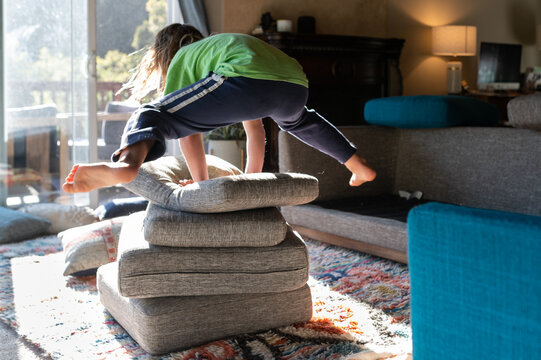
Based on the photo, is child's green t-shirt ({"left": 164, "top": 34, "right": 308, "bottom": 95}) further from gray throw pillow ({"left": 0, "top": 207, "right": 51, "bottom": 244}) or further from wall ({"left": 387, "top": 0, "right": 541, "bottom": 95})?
wall ({"left": 387, "top": 0, "right": 541, "bottom": 95})

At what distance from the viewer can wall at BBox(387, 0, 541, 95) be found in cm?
648

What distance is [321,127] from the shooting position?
2.49 metres

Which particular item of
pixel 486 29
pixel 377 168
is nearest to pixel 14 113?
pixel 377 168

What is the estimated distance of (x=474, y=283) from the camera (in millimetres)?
1125

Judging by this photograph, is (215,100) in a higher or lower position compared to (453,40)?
lower

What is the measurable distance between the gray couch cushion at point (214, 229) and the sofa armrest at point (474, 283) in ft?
3.11

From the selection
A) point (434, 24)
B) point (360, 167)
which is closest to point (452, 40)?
point (434, 24)

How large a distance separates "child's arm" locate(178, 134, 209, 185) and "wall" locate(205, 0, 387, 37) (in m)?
2.85

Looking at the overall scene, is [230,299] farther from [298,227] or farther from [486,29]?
[486,29]

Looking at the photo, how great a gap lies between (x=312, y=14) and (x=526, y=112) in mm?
3165

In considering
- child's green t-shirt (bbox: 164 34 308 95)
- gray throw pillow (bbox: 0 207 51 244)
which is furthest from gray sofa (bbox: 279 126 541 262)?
gray throw pillow (bbox: 0 207 51 244)

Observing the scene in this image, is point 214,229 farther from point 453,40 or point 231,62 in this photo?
point 453,40

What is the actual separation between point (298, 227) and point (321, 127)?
128 centimetres

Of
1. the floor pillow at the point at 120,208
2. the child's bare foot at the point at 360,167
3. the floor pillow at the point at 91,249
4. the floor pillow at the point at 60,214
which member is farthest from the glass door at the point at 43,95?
the child's bare foot at the point at 360,167
